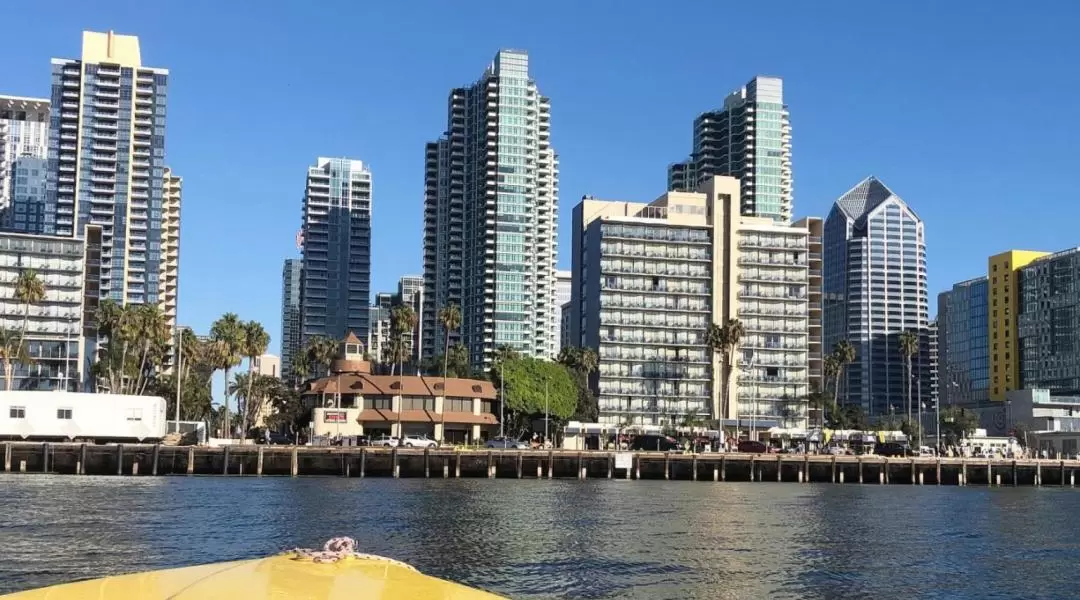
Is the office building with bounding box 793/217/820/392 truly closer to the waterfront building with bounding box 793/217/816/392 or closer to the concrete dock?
the waterfront building with bounding box 793/217/816/392

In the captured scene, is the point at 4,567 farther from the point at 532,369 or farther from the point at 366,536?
the point at 532,369

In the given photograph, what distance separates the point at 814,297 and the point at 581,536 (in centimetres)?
14610

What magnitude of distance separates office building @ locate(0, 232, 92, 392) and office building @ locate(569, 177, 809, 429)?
81.2m

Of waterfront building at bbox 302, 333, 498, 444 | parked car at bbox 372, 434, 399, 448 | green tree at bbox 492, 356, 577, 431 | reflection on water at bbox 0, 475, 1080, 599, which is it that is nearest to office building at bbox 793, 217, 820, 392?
green tree at bbox 492, 356, 577, 431

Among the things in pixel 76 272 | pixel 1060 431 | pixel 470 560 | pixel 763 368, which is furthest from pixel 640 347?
pixel 470 560

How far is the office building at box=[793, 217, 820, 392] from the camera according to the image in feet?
613

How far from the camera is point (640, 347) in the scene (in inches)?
7023

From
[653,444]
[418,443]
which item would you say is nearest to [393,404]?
[418,443]

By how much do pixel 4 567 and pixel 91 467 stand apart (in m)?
69.1

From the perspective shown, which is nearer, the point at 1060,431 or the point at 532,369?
the point at 532,369

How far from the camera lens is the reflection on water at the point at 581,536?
37.3 meters

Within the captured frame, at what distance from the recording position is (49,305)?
586ft

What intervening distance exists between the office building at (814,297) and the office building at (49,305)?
383 ft

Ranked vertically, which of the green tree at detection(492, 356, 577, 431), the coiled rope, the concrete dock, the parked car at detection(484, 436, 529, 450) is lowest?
the concrete dock
